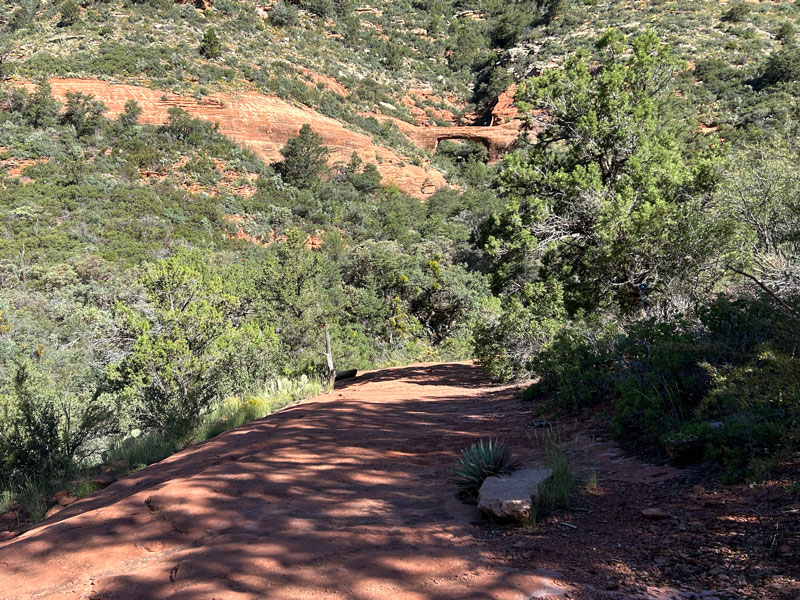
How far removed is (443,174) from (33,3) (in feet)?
139

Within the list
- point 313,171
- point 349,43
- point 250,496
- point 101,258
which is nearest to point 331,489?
point 250,496

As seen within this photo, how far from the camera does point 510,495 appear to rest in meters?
3.14

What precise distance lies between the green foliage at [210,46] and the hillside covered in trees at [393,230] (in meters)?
0.36

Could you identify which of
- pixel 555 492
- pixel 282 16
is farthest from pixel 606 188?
pixel 282 16

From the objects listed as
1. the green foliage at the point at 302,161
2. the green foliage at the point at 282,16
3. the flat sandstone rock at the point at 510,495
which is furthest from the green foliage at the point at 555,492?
the green foliage at the point at 282,16

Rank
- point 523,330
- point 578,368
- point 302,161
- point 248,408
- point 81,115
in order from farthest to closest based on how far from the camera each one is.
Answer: point 302,161 < point 81,115 < point 523,330 < point 248,408 < point 578,368

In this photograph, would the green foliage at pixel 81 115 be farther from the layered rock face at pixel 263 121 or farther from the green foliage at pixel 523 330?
the green foliage at pixel 523 330

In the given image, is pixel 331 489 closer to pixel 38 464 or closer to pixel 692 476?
pixel 692 476

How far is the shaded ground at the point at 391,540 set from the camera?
2.40 m

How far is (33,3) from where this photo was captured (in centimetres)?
4988

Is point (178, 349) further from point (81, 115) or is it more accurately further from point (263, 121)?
point (263, 121)

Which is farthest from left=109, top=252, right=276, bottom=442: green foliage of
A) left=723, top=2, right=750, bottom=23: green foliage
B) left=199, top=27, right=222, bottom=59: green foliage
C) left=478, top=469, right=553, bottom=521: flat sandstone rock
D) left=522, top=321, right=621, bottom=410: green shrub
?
left=723, top=2, right=750, bottom=23: green foliage

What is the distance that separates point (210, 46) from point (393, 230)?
2545 centimetres

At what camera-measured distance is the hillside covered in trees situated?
6164 mm
